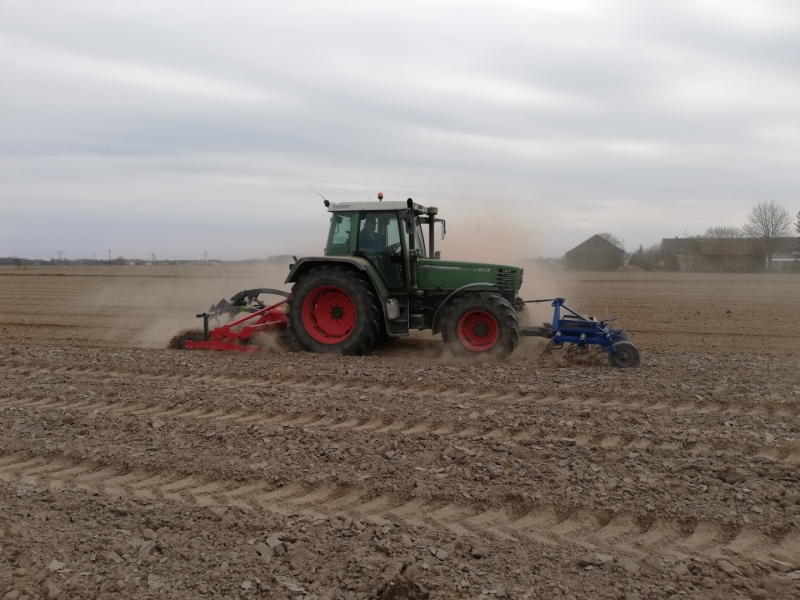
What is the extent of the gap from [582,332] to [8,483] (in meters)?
6.85

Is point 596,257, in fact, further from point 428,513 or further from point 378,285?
point 428,513

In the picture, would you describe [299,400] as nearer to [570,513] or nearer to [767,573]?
[570,513]

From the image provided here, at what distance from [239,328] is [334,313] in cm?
151

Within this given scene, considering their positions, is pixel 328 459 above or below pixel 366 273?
below

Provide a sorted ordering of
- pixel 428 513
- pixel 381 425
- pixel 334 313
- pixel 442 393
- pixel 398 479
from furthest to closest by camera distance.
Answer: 1. pixel 334 313
2. pixel 442 393
3. pixel 381 425
4. pixel 398 479
5. pixel 428 513

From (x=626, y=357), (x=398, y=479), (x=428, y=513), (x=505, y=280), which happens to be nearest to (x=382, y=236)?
(x=505, y=280)

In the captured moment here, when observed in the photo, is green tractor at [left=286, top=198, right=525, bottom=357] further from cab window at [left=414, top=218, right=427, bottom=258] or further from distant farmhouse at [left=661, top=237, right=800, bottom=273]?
distant farmhouse at [left=661, top=237, right=800, bottom=273]

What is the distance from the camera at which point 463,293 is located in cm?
952

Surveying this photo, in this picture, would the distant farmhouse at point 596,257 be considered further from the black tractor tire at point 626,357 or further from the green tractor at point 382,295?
the black tractor tire at point 626,357

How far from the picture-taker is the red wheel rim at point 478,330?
9.25 metres

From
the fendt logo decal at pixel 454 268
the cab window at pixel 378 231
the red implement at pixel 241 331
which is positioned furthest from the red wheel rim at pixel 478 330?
the red implement at pixel 241 331

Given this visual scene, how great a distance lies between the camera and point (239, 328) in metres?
10.2

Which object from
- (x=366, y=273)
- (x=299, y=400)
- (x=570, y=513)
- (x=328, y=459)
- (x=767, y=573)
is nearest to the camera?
(x=767, y=573)

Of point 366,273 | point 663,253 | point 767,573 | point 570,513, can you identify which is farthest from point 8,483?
point 663,253
